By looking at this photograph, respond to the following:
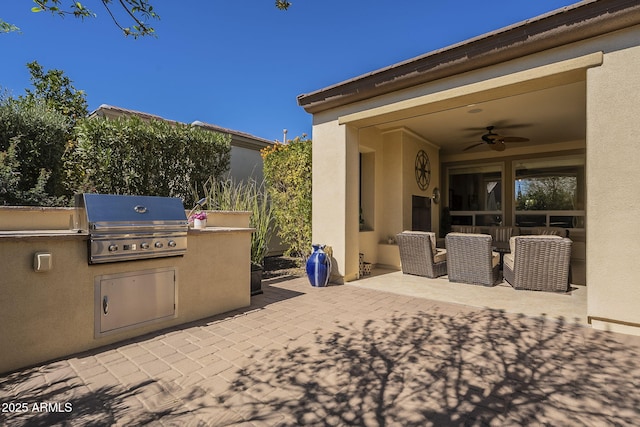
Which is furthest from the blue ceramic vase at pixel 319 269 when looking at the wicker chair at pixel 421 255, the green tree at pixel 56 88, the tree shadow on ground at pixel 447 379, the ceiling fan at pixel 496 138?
the green tree at pixel 56 88

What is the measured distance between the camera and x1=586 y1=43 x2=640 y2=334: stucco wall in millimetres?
3350

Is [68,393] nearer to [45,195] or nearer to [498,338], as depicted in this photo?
[45,195]

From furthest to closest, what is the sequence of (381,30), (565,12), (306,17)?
(381,30), (306,17), (565,12)

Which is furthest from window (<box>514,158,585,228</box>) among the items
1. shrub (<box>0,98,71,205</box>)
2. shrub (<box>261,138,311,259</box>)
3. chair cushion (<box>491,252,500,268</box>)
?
shrub (<box>0,98,71,205</box>)

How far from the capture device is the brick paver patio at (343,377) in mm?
2018

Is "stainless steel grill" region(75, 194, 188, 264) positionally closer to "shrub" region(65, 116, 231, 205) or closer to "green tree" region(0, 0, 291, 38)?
"green tree" region(0, 0, 291, 38)

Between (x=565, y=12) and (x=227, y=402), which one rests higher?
(x=565, y=12)

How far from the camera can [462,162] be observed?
10508 mm

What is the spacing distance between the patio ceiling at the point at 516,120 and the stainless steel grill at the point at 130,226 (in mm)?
4498

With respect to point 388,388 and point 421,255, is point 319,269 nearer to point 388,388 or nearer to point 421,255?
point 421,255

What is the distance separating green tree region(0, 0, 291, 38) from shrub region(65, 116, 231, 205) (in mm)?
3139

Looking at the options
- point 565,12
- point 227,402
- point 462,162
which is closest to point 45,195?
point 227,402

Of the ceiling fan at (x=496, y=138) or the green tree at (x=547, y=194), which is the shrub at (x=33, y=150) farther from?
the green tree at (x=547, y=194)

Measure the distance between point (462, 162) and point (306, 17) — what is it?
7.33 meters
